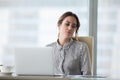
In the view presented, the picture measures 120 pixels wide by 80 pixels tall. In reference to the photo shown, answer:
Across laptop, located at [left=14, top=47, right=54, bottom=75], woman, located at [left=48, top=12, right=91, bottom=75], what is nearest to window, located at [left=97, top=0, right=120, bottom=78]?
woman, located at [left=48, top=12, right=91, bottom=75]

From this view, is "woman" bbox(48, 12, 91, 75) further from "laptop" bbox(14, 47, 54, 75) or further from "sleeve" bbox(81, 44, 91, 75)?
"laptop" bbox(14, 47, 54, 75)

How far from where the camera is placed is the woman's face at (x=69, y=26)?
2484 millimetres

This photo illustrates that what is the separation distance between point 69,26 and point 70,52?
0.86 feet

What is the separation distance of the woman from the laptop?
0.72 meters

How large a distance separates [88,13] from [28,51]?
175 cm

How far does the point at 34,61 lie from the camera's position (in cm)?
164

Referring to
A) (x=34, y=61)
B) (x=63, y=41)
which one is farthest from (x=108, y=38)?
(x=34, y=61)

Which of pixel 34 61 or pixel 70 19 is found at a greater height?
pixel 70 19

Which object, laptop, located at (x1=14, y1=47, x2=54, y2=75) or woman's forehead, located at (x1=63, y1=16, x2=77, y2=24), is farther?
woman's forehead, located at (x1=63, y1=16, x2=77, y2=24)

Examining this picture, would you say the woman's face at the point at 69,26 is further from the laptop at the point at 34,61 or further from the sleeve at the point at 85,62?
the laptop at the point at 34,61

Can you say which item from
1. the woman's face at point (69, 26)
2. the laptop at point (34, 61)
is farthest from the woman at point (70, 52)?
the laptop at point (34, 61)

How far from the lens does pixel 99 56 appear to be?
3.26m

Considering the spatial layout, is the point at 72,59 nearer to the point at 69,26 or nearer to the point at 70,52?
the point at 70,52

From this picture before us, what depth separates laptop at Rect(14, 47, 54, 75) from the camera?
164 centimetres
